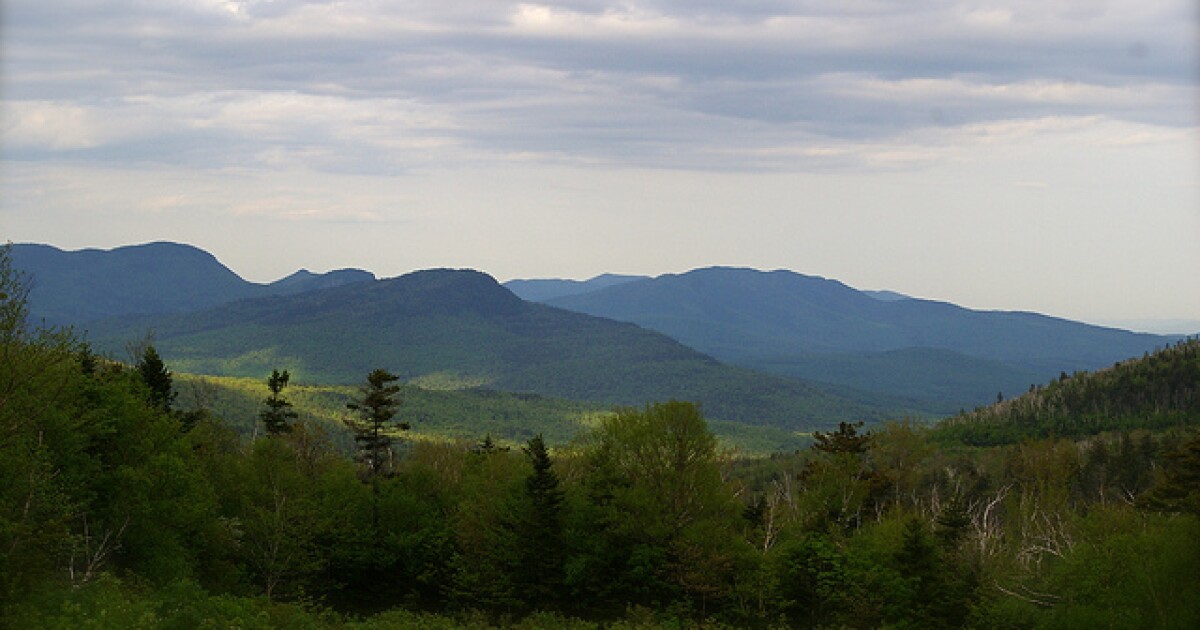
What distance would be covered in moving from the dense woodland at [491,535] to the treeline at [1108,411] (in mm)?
101345

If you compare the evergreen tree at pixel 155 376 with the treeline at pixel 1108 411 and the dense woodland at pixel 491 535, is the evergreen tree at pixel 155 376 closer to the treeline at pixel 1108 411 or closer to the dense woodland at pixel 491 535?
the dense woodland at pixel 491 535

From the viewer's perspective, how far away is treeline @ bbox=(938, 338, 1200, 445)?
170 m

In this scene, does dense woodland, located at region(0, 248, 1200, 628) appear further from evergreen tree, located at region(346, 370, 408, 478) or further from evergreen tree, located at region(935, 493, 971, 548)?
evergreen tree, located at region(346, 370, 408, 478)

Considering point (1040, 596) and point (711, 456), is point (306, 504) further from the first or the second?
point (1040, 596)

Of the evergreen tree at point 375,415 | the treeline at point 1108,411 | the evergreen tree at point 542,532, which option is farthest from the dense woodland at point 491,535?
the treeline at point 1108,411

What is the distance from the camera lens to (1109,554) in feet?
132

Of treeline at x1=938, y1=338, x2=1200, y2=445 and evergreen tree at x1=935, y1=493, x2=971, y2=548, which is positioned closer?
evergreen tree at x1=935, y1=493, x2=971, y2=548

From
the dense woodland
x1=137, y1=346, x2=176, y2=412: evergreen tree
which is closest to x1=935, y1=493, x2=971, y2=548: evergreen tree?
the dense woodland

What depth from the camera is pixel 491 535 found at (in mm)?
59281

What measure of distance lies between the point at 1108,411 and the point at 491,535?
161542mm

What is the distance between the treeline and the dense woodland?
10135 cm

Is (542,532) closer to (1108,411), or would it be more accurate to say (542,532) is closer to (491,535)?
(491,535)

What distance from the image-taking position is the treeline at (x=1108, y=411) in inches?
6683

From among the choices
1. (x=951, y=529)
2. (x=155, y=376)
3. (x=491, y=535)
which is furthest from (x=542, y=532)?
(x=155, y=376)
